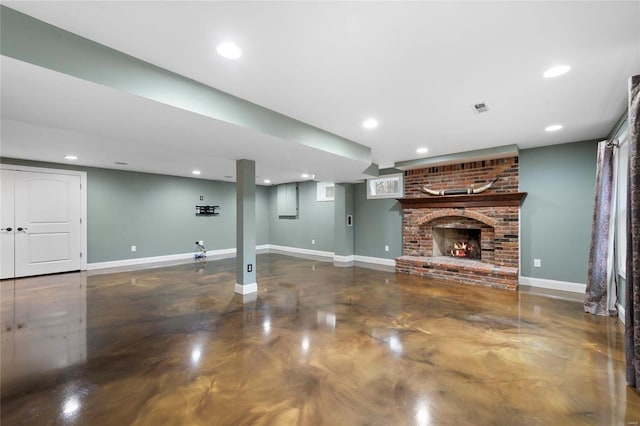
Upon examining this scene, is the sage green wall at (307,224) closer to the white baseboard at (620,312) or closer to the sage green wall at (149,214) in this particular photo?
the sage green wall at (149,214)

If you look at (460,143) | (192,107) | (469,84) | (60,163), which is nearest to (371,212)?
(460,143)

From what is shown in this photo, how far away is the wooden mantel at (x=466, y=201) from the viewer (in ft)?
16.5

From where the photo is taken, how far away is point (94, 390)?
2062 mm

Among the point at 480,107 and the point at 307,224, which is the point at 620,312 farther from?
the point at 307,224

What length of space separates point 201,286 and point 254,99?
3.54m

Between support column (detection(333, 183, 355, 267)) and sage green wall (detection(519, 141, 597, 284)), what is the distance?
12.4ft

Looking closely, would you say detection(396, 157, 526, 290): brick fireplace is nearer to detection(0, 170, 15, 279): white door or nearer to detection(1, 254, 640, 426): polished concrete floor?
detection(1, 254, 640, 426): polished concrete floor

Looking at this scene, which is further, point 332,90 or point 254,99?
point 254,99

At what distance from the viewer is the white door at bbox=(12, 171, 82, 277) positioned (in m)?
5.61

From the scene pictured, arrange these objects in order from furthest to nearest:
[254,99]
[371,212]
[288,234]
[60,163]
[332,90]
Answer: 1. [288,234]
2. [371,212]
3. [60,163]
4. [254,99]
5. [332,90]

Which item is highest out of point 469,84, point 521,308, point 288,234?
point 469,84

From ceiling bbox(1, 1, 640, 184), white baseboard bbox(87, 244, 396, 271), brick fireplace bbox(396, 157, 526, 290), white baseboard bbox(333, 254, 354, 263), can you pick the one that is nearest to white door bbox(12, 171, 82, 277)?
white baseboard bbox(87, 244, 396, 271)

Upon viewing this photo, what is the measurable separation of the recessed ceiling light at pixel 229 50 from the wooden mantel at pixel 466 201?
4.94m

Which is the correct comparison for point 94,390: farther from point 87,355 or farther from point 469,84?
point 469,84
